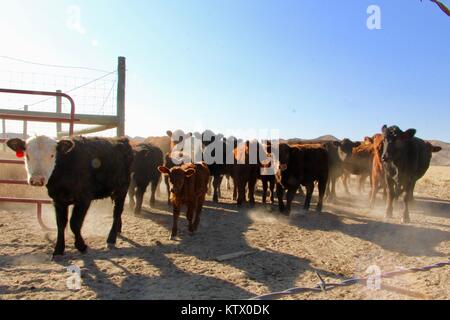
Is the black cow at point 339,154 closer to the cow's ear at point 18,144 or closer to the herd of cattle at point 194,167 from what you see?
the herd of cattle at point 194,167

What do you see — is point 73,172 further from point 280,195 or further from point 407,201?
point 407,201

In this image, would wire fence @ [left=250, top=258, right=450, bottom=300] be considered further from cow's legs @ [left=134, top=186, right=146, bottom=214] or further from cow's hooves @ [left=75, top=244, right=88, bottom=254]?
cow's legs @ [left=134, top=186, right=146, bottom=214]

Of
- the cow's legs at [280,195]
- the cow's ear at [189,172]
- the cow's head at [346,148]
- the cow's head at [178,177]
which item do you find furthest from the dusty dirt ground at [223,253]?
the cow's head at [346,148]

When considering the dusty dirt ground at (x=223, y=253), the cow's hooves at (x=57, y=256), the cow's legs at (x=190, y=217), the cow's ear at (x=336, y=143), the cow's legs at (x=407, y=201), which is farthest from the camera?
the cow's ear at (x=336, y=143)

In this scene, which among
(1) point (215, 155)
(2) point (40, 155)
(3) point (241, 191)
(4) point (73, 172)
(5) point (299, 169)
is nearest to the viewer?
(2) point (40, 155)

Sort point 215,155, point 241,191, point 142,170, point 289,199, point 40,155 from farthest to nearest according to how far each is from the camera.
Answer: point 215,155 < point 241,191 < point 289,199 < point 142,170 < point 40,155

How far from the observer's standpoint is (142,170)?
335 inches

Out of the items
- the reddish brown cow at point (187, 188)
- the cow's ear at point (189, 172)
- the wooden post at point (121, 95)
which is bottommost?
the reddish brown cow at point (187, 188)

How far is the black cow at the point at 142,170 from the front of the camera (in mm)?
8352

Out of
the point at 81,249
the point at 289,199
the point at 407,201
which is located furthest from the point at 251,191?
the point at 81,249

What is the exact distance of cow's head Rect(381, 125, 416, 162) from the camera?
8.20 m

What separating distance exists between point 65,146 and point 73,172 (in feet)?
1.25
